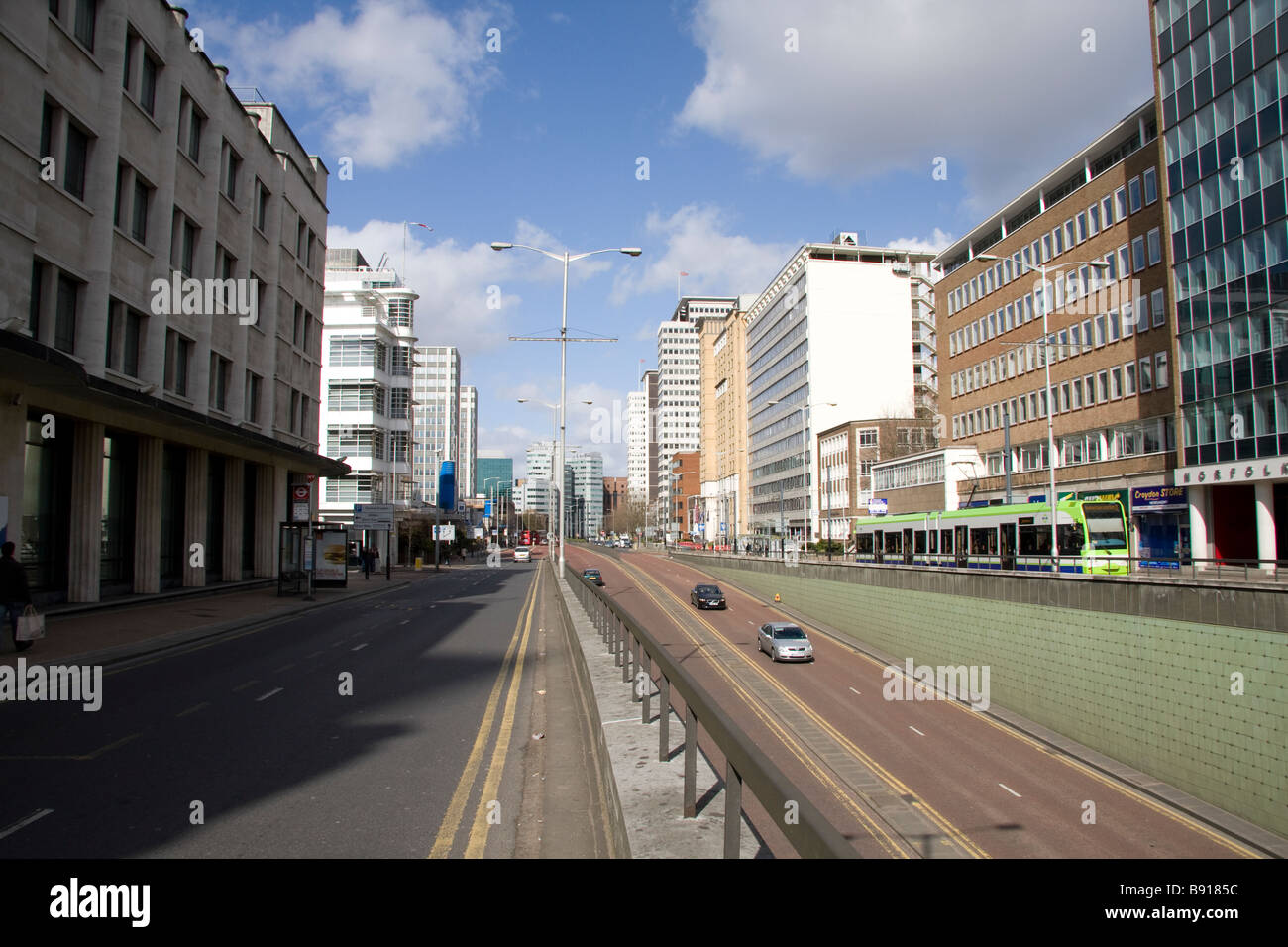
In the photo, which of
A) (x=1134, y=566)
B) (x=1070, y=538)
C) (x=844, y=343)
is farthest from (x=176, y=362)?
(x=844, y=343)

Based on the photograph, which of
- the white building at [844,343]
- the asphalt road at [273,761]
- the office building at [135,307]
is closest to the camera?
the asphalt road at [273,761]

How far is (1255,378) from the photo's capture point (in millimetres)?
34406

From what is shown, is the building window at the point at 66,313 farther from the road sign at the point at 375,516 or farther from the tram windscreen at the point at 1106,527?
the tram windscreen at the point at 1106,527

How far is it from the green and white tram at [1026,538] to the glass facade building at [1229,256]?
835cm

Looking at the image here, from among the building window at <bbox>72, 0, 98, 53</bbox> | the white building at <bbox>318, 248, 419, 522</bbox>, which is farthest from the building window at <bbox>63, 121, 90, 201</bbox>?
the white building at <bbox>318, 248, 419, 522</bbox>

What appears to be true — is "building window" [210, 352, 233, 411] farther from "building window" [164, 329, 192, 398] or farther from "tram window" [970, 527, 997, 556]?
"tram window" [970, 527, 997, 556]

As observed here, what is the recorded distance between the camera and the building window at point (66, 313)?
22.1 m

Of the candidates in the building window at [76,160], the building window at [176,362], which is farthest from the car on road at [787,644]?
the building window at [76,160]

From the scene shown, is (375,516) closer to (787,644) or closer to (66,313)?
(66,313)

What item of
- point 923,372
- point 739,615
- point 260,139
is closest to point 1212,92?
point 739,615

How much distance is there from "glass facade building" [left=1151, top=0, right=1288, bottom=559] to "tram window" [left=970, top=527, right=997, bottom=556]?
10.7 m

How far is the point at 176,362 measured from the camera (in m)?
29.4
